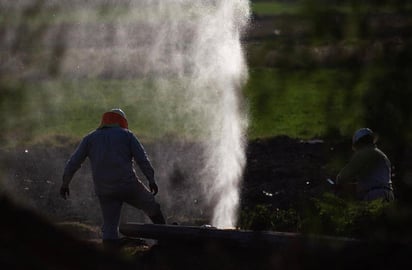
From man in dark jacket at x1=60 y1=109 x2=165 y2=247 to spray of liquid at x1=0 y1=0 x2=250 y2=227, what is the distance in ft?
3.98

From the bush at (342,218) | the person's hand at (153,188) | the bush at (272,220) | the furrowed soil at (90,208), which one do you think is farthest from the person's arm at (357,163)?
the person's hand at (153,188)

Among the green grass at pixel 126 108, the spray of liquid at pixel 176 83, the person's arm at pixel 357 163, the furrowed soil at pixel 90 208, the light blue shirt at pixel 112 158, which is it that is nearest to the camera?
the furrowed soil at pixel 90 208

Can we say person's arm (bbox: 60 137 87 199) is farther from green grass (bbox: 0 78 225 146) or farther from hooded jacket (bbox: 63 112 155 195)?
green grass (bbox: 0 78 225 146)

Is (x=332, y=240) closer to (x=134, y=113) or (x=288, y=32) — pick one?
(x=288, y=32)

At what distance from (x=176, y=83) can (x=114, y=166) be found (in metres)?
14.7

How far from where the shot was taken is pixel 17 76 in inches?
216

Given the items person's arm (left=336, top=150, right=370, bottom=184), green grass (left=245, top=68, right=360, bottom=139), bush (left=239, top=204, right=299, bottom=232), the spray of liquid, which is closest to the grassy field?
green grass (left=245, top=68, right=360, bottom=139)

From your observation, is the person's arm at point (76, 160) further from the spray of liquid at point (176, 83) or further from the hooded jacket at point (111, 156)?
the spray of liquid at point (176, 83)

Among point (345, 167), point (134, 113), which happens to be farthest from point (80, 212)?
point (345, 167)

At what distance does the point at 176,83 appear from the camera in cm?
2756

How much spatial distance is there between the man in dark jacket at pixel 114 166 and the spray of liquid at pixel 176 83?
121 cm

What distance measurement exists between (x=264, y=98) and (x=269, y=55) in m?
0.18

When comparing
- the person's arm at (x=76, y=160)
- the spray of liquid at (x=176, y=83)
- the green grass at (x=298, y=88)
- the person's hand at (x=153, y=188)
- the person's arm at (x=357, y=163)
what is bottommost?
the person's arm at (x=357, y=163)

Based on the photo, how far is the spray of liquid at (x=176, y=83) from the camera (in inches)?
725
